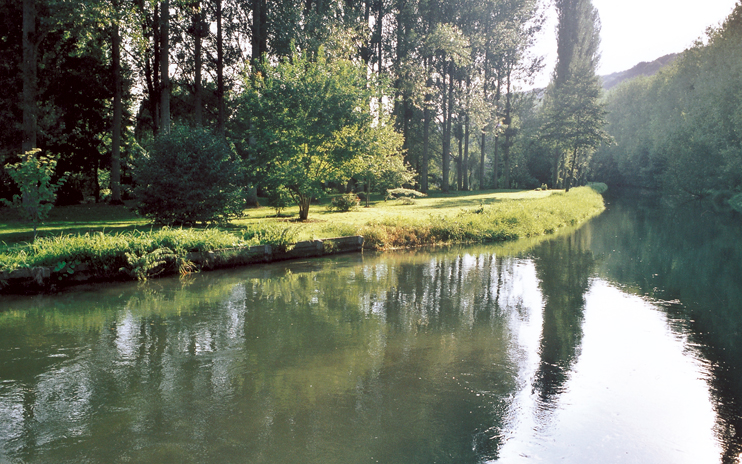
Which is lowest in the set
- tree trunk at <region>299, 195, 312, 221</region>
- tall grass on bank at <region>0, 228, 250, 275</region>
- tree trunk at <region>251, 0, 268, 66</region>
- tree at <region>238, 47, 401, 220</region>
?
tall grass on bank at <region>0, 228, 250, 275</region>

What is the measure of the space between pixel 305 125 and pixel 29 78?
981 cm

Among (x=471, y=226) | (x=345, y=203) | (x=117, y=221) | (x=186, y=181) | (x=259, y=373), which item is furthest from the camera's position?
(x=345, y=203)

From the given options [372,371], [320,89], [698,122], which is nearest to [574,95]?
[698,122]

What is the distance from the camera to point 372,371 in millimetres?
6328

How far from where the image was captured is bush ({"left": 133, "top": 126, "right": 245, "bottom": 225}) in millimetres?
15508

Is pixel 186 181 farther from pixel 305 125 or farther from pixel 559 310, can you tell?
pixel 559 310

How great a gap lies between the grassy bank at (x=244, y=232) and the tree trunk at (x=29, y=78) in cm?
307

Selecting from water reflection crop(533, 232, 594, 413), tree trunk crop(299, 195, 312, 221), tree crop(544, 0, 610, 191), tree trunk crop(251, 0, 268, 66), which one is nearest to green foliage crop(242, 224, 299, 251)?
tree trunk crop(299, 195, 312, 221)

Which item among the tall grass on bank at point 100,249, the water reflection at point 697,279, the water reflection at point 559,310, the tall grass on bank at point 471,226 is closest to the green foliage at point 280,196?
the tall grass on bank at point 471,226

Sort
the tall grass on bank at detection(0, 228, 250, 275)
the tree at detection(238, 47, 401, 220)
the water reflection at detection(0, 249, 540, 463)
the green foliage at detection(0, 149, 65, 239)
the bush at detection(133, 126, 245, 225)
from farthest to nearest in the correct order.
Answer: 1. the tree at detection(238, 47, 401, 220)
2. the bush at detection(133, 126, 245, 225)
3. the green foliage at detection(0, 149, 65, 239)
4. the tall grass on bank at detection(0, 228, 250, 275)
5. the water reflection at detection(0, 249, 540, 463)

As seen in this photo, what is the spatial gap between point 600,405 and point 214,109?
34.1 meters

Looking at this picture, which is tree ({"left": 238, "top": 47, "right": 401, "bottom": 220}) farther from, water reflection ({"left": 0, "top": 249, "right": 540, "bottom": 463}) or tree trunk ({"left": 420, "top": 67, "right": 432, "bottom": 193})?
tree trunk ({"left": 420, "top": 67, "right": 432, "bottom": 193})

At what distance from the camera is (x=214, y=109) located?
115 feet

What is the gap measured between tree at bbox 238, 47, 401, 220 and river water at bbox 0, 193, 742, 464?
711cm
